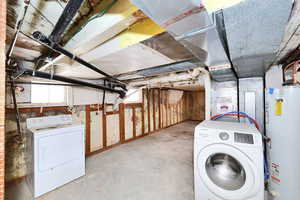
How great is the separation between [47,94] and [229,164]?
11.0 feet

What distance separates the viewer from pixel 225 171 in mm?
1399

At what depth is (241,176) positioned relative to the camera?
1.27 metres

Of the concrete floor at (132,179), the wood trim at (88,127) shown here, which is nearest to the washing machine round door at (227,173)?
the concrete floor at (132,179)

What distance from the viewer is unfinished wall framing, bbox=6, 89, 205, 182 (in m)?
2.02

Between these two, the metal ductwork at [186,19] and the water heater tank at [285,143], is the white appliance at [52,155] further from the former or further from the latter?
the water heater tank at [285,143]

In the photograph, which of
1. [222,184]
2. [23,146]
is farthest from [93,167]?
[222,184]

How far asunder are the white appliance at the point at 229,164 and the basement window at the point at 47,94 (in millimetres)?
2813

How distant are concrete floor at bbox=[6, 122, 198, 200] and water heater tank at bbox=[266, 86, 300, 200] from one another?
99 centimetres

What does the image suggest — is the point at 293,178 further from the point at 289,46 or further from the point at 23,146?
the point at 23,146

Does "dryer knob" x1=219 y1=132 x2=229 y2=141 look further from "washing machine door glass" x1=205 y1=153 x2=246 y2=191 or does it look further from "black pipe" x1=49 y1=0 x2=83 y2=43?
"black pipe" x1=49 y1=0 x2=83 y2=43

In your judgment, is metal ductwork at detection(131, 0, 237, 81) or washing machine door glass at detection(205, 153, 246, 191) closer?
metal ductwork at detection(131, 0, 237, 81)

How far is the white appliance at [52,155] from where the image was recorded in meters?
1.70

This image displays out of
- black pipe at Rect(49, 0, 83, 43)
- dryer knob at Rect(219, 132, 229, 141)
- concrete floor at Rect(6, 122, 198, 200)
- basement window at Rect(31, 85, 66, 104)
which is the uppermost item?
black pipe at Rect(49, 0, 83, 43)

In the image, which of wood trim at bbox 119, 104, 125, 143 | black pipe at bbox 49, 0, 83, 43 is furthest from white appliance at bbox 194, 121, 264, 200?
wood trim at bbox 119, 104, 125, 143
